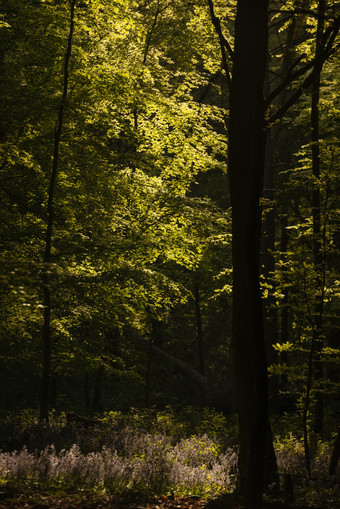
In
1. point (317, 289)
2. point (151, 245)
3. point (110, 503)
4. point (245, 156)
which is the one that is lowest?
point (110, 503)

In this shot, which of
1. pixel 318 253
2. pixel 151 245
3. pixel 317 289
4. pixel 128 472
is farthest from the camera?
pixel 151 245

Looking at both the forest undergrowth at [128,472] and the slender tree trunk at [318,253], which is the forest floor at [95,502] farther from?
the slender tree trunk at [318,253]

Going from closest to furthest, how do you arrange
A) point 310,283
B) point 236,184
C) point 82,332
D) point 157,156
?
point 236,184 < point 310,283 < point 82,332 < point 157,156

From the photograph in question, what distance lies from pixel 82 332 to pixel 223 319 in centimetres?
1557

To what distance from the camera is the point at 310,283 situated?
26.8 feet

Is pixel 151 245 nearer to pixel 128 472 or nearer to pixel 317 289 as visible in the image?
pixel 317 289

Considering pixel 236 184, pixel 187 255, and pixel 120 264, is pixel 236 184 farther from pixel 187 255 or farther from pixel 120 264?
pixel 187 255

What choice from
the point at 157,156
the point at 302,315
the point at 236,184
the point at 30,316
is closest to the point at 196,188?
the point at 157,156

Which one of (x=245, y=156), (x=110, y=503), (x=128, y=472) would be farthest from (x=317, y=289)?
(x=110, y=503)

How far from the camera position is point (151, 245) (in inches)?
500

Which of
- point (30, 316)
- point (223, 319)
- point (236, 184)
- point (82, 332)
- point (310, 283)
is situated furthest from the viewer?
point (223, 319)

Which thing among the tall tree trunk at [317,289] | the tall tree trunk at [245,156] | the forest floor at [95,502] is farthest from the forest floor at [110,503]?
the tall tree trunk at [317,289]

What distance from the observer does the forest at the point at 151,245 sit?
6.32m

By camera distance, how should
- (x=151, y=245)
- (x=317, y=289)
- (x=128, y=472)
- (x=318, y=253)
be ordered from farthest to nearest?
1. (x=151, y=245)
2. (x=318, y=253)
3. (x=317, y=289)
4. (x=128, y=472)
